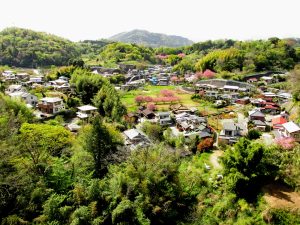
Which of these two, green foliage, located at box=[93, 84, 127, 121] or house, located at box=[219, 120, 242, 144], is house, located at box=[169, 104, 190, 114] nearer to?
green foliage, located at box=[93, 84, 127, 121]

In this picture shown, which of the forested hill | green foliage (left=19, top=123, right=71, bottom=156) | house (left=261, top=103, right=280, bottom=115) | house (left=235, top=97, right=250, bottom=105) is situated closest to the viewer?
green foliage (left=19, top=123, right=71, bottom=156)

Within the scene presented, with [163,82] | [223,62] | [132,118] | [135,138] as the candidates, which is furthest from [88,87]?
[223,62]

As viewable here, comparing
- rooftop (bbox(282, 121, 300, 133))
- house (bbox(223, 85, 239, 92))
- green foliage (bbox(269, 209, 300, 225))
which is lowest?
green foliage (bbox(269, 209, 300, 225))

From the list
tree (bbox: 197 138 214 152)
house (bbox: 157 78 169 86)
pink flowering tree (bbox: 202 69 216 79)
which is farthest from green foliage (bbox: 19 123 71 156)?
pink flowering tree (bbox: 202 69 216 79)

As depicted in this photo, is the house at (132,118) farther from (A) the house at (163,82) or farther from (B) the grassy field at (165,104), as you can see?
(A) the house at (163,82)

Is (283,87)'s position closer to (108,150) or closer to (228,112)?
(228,112)

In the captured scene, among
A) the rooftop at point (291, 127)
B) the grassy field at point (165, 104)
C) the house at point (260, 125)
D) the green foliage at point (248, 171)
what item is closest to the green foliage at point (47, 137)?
the green foliage at point (248, 171)

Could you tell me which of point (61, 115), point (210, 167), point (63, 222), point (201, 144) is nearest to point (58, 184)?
point (63, 222)
